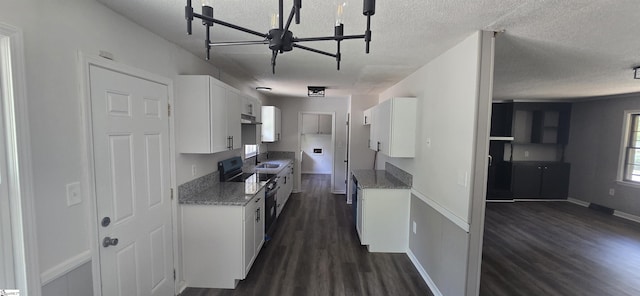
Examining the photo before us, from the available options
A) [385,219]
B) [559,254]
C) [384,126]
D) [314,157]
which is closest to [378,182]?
[385,219]

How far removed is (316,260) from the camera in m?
3.02

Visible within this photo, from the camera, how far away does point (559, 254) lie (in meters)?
3.22

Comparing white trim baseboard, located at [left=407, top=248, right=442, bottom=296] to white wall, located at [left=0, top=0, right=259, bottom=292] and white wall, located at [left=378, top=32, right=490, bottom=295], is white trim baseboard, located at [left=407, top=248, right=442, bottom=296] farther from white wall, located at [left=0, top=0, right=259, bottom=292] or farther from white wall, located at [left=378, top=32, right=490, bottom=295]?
white wall, located at [left=0, top=0, right=259, bottom=292]

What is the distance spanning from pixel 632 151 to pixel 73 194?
830 cm

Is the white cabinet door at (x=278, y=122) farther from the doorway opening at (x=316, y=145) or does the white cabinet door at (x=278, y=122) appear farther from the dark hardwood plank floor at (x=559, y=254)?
the dark hardwood plank floor at (x=559, y=254)

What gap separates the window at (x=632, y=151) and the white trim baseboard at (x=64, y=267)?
820 centimetres

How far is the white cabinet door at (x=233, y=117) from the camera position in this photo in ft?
9.12

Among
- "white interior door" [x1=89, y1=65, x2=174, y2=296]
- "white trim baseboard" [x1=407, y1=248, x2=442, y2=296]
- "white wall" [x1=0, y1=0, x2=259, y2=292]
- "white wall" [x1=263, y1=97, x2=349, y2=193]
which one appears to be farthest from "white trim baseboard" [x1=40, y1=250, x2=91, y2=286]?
"white wall" [x1=263, y1=97, x2=349, y2=193]

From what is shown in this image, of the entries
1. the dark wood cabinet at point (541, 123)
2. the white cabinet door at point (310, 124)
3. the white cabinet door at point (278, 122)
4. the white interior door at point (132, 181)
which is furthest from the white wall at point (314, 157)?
the white interior door at point (132, 181)

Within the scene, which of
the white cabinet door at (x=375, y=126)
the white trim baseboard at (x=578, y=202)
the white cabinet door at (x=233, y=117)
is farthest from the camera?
the white trim baseboard at (x=578, y=202)

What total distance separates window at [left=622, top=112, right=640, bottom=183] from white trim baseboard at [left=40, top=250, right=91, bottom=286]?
26.9 feet

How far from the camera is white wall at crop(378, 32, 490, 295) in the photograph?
195 cm

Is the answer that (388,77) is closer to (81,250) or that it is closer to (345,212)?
(345,212)

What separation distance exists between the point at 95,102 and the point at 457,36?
2.63m
